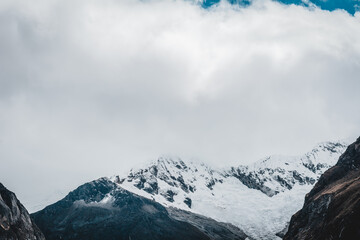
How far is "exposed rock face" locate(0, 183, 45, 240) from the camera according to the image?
15562cm

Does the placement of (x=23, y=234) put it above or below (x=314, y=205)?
below

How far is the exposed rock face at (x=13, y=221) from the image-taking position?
511 ft

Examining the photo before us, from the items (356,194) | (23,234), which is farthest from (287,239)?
(23,234)

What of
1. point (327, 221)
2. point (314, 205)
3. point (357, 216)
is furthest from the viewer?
point (314, 205)

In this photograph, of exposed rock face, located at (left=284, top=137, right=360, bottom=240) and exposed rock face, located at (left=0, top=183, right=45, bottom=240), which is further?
exposed rock face, located at (left=0, top=183, right=45, bottom=240)

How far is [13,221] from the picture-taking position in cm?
17062

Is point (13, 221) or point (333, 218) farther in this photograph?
→ point (13, 221)

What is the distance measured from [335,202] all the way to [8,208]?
5499 inches

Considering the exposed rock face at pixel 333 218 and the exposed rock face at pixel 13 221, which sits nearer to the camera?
the exposed rock face at pixel 333 218

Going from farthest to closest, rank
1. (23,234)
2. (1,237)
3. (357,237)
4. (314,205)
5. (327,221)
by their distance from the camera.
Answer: (314,205) → (23,234) → (327,221) → (1,237) → (357,237)

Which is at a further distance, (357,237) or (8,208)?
(8,208)

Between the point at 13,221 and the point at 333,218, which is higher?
the point at 13,221

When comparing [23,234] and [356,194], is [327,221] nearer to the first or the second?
[356,194]

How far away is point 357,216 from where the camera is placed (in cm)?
12388
